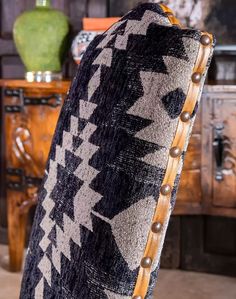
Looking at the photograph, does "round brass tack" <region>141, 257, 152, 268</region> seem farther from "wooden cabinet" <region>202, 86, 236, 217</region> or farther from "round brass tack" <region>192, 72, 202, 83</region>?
"wooden cabinet" <region>202, 86, 236, 217</region>

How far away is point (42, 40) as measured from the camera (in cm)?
262

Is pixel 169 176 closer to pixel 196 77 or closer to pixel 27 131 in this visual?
pixel 196 77

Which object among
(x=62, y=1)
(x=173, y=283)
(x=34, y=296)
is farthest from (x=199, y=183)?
(x=34, y=296)

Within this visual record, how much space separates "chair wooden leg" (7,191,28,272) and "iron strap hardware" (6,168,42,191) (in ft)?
0.14

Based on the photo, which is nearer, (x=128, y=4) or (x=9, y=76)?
(x=128, y=4)

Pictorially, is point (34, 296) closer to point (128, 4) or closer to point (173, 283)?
point (173, 283)

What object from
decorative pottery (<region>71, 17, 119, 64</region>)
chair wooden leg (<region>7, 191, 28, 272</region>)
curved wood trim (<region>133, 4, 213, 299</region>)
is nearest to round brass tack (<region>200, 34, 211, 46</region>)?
curved wood trim (<region>133, 4, 213, 299</region>)

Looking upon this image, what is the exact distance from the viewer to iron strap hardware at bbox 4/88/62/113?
2.53 metres

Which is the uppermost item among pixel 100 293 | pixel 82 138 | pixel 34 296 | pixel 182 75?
pixel 182 75

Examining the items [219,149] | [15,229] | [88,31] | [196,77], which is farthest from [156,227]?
[15,229]

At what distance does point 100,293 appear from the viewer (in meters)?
0.55

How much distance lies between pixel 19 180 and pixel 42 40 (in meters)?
0.68

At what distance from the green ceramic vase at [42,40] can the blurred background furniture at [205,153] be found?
115 millimetres

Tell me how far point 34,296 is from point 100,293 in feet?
0.65
